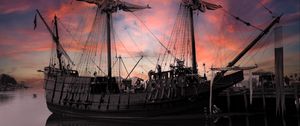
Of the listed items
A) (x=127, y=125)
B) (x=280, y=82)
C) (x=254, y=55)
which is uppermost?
(x=254, y=55)

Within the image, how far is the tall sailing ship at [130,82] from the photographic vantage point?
1842 cm

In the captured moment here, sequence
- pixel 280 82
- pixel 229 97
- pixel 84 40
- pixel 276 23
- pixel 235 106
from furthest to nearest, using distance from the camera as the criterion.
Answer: pixel 84 40
pixel 235 106
pixel 229 97
pixel 276 23
pixel 280 82

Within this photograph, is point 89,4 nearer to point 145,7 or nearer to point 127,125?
point 145,7

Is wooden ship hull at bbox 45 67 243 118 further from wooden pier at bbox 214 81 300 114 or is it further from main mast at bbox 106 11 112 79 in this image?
wooden pier at bbox 214 81 300 114

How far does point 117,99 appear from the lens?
20062 millimetres

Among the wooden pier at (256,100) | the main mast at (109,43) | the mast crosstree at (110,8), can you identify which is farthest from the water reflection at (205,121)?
the mast crosstree at (110,8)

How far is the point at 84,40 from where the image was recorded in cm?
2466

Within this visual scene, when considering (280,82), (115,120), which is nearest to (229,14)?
(280,82)

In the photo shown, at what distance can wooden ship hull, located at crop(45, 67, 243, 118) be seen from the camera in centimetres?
1839

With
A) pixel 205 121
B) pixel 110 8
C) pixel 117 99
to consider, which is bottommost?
pixel 205 121

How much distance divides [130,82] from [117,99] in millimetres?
2487

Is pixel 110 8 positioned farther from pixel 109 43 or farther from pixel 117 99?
pixel 117 99

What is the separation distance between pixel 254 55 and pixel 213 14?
3.00 meters

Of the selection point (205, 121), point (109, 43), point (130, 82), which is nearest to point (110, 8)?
point (109, 43)
